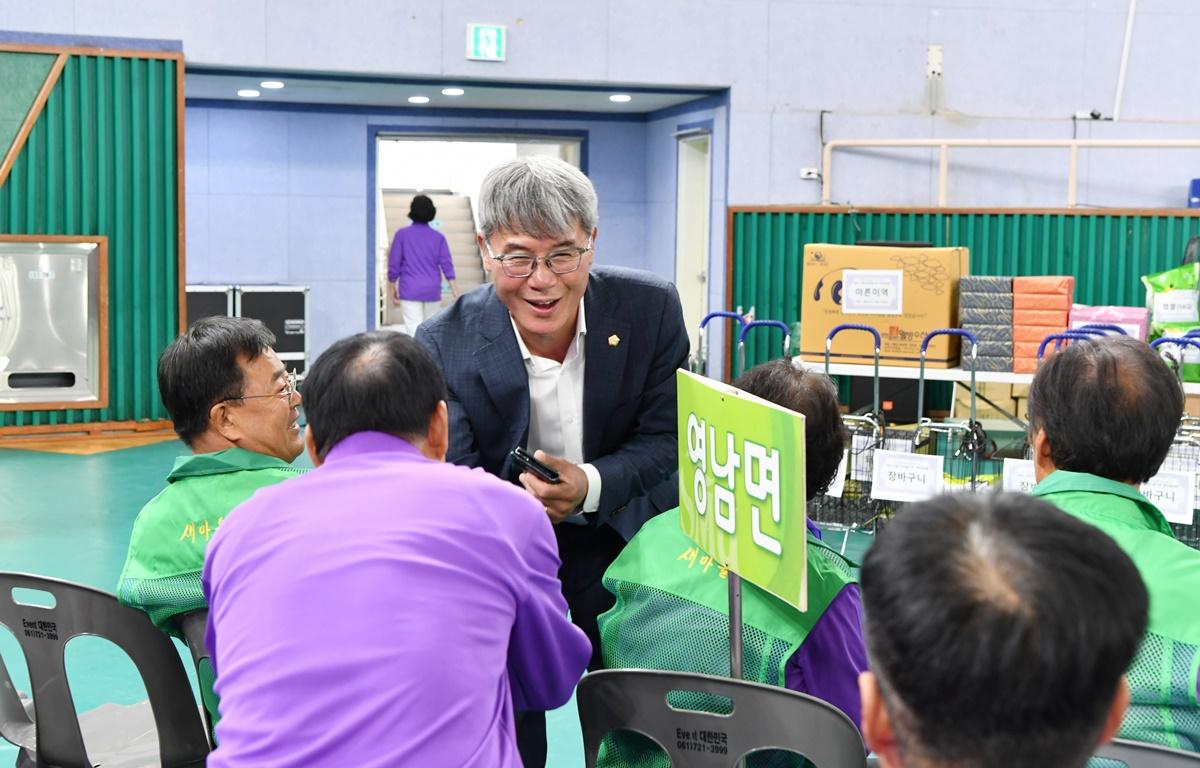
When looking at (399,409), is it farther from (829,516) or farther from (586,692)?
(829,516)

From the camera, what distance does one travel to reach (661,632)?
2104mm

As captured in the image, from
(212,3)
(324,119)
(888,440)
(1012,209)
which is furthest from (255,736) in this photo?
(324,119)

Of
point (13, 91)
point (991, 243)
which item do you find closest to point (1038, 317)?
point (991, 243)

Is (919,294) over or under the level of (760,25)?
under

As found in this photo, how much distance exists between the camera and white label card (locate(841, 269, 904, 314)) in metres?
8.30

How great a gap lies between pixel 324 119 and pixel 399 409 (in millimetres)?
12256

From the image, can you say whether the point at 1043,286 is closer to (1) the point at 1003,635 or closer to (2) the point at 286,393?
(2) the point at 286,393

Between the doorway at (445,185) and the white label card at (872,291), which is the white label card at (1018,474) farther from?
the doorway at (445,185)

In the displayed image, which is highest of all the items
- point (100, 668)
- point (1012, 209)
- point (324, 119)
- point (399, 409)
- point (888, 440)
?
point (324, 119)

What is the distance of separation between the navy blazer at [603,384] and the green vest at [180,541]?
0.42 metres

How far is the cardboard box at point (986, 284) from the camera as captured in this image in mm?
8055

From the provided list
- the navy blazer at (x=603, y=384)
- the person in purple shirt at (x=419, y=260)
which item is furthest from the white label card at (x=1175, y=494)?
the person in purple shirt at (x=419, y=260)

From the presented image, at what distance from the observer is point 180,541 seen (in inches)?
92.5

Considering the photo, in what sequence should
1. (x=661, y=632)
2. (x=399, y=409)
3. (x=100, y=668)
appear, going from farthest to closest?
1. (x=100, y=668)
2. (x=661, y=632)
3. (x=399, y=409)
